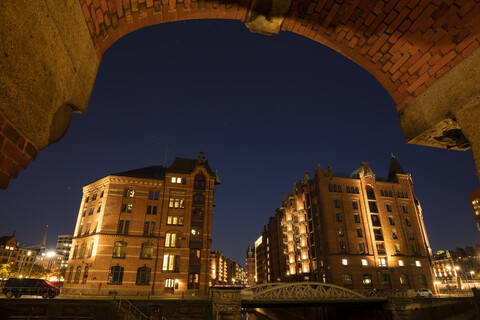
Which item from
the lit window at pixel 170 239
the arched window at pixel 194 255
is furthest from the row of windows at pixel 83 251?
the arched window at pixel 194 255

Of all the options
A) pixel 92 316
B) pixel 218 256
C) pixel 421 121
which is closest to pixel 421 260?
pixel 92 316

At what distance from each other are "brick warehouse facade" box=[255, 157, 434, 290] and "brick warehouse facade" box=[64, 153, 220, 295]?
875 inches

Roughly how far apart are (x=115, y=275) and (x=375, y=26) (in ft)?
128

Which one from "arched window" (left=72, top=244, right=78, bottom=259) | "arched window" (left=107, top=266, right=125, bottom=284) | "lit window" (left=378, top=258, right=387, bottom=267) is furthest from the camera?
"lit window" (left=378, top=258, right=387, bottom=267)

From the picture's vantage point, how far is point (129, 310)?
74.9 feet

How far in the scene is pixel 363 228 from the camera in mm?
49375

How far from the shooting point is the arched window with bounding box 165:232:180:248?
37.8m

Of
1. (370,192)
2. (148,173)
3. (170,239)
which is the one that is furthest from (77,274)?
(370,192)

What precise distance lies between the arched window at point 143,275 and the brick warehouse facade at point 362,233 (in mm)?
29045

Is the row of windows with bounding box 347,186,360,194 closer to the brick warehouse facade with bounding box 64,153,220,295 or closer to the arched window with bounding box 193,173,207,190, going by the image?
the brick warehouse facade with bounding box 64,153,220,295

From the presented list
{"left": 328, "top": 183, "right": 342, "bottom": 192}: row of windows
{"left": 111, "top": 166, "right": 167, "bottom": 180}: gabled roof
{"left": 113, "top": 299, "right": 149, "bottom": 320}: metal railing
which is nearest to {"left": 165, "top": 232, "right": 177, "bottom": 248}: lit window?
{"left": 111, "top": 166, "right": 167, "bottom": 180}: gabled roof

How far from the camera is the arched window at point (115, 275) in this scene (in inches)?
1333

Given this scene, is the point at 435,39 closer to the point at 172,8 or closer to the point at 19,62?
the point at 172,8

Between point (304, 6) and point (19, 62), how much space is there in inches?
136
